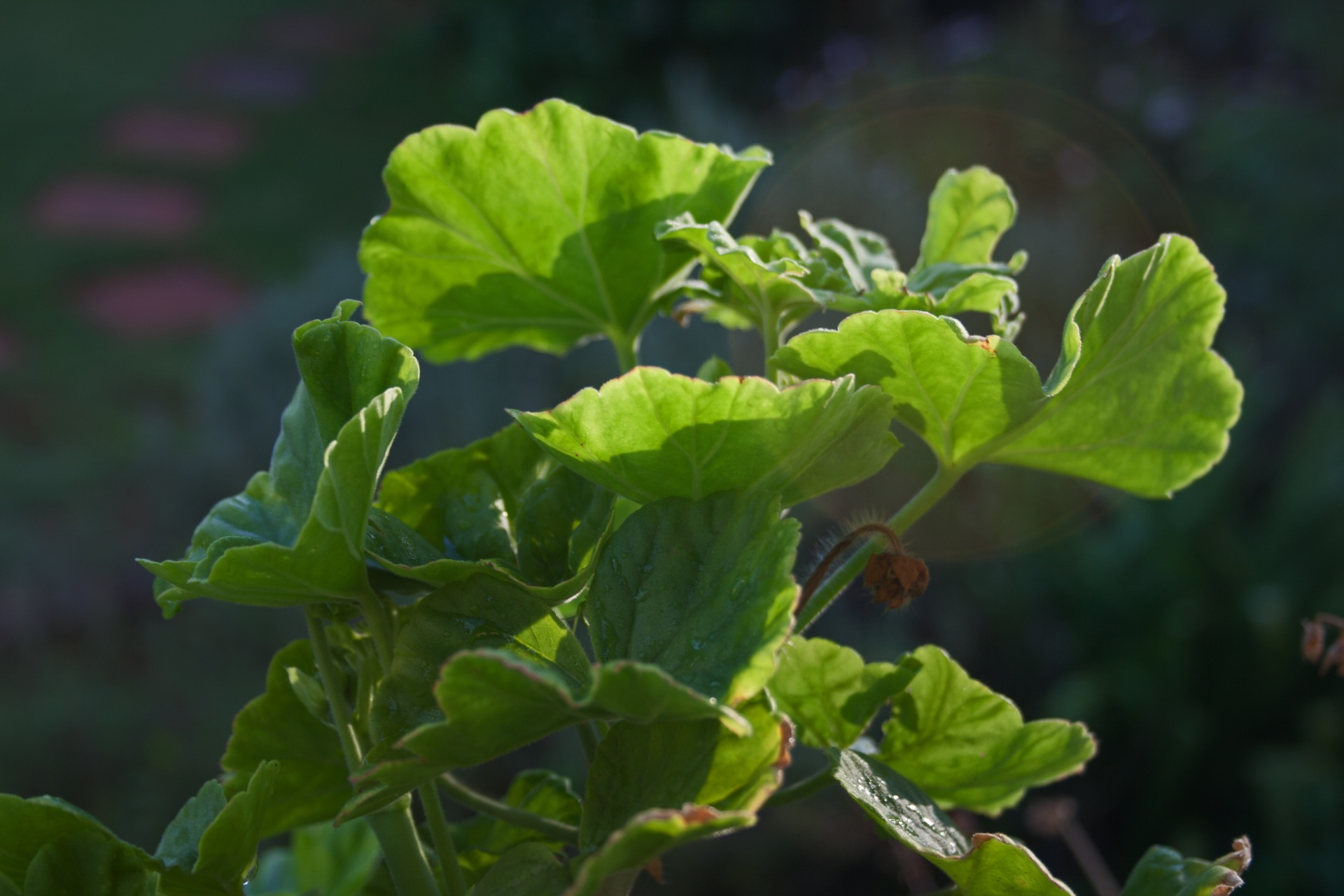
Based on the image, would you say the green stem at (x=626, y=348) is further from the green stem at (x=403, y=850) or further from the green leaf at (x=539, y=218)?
the green stem at (x=403, y=850)

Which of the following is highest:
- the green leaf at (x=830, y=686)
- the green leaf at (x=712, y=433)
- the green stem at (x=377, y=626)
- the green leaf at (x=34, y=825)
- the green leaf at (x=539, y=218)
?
the green leaf at (x=539, y=218)

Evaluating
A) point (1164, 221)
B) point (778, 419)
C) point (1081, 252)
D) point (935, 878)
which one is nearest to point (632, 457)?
point (778, 419)

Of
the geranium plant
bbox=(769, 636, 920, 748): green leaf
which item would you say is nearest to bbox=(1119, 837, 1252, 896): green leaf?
the geranium plant

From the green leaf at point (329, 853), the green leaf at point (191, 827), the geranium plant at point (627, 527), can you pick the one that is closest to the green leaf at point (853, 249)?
the geranium plant at point (627, 527)

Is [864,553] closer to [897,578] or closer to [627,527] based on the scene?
[897,578]

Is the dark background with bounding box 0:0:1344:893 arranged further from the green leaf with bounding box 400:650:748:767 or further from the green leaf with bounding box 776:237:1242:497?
the green leaf with bounding box 400:650:748:767

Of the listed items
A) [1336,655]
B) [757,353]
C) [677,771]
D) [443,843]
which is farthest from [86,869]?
[757,353]
